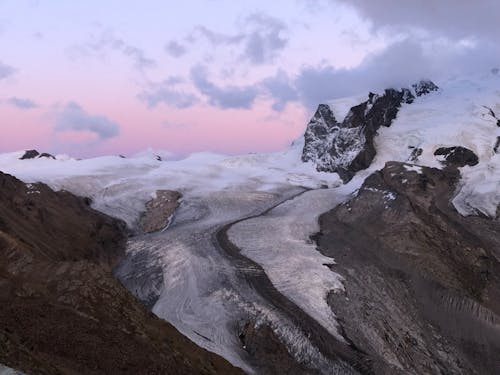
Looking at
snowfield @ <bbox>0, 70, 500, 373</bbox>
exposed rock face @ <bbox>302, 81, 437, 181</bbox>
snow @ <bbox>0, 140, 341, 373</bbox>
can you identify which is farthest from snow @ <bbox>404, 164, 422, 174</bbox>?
exposed rock face @ <bbox>302, 81, 437, 181</bbox>

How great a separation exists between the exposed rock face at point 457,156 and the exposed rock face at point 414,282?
21.3 meters

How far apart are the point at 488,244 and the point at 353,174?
37.7 meters

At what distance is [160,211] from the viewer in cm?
7675

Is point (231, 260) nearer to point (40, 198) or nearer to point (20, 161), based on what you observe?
point (40, 198)

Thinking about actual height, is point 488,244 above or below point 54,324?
below

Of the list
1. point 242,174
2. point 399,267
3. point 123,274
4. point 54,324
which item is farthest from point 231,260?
point 242,174

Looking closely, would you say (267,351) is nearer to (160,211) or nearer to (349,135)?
(160,211)

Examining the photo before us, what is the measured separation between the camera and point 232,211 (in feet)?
240

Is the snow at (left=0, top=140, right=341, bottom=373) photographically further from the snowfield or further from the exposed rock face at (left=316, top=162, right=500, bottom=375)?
the exposed rock face at (left=316, top=162, right=500, bottom=375)

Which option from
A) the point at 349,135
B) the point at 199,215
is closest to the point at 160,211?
the point at 199,215

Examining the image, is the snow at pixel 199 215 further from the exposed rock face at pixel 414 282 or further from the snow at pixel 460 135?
the snow at pixel 460 135

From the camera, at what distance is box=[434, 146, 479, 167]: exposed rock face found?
9381cm

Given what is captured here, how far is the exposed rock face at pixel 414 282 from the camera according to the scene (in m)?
39.5

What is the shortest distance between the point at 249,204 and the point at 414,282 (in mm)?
30704
